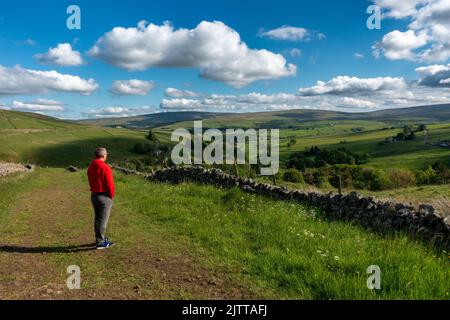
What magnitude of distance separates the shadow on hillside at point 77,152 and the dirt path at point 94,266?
3594 inches

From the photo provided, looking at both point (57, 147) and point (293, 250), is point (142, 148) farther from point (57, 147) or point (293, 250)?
point (293, 250)

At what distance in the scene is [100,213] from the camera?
10648 millimetres

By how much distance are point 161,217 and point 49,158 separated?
4196 inches

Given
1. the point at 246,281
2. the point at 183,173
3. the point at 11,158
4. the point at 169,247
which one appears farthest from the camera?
the point at 11,158

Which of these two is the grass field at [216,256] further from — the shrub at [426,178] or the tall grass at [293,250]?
the shrub at [426,178]

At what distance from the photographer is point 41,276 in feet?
27.8

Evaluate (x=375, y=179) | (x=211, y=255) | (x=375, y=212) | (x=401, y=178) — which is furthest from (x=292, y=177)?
(x=211, y=255)

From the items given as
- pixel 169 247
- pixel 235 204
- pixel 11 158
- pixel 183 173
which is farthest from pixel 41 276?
pixel 11 158

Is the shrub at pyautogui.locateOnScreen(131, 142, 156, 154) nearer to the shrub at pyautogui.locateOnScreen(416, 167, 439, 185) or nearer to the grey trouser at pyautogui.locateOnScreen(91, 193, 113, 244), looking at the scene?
the shrub at pyautogui.locateOnScreen(416, 167, 439, 185)

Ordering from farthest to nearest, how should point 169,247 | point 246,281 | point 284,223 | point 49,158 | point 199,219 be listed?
point 49,158
point 199,219
point 284,223
point 169,247
point 246,281

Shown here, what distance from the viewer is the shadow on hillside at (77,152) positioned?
10556 centimetres

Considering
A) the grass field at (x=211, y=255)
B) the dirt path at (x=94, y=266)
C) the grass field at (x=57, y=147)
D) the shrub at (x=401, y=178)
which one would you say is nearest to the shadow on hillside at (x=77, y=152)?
the grass field at (x=57, y=147)

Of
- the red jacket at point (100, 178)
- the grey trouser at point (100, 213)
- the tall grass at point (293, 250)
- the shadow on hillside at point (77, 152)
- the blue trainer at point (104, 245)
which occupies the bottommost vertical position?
the shadow on hillside at point (77, 152)
